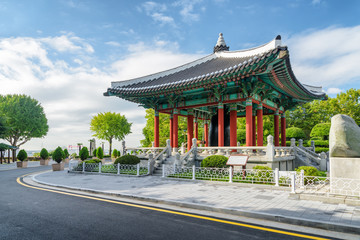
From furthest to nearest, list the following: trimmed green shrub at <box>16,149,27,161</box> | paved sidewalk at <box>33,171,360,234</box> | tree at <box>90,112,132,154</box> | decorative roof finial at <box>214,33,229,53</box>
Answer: tree at <box>90,112,132,154</box> < trimmed green shrub at <box>16,149,27,161</box> < decorative roof finial at <box>214,33,229,53</box> < paved sidewalk at <box>33,171,360,234</box>

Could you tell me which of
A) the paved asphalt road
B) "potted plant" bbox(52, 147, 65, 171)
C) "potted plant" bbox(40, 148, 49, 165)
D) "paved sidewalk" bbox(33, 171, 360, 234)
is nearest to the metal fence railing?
"potted plant" bbox(52, 147, 65, 171)

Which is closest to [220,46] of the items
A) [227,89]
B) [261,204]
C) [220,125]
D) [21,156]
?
[227,89]

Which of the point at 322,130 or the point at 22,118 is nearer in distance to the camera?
the point at 322,130

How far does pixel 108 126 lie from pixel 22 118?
Result: 15208 millimetres

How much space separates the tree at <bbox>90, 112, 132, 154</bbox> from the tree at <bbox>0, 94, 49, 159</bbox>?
9.63m

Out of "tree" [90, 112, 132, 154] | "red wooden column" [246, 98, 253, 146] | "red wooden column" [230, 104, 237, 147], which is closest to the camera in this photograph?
"red wooden column" [246, 98, 253, 146]

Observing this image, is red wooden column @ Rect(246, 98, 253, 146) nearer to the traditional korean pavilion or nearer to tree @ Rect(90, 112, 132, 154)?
the traditional korean pavilion

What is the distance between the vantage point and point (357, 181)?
7.58 meters

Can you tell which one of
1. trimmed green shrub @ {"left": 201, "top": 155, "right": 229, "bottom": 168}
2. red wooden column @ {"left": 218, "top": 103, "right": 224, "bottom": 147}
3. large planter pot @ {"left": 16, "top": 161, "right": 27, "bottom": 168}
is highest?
red wooden column @ {"left": 218, "top": 103, "right": 224, "bottom": 147}

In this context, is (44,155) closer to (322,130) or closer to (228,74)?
(228,74)

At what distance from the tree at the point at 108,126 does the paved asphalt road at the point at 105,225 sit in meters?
42.7

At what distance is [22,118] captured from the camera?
139ft

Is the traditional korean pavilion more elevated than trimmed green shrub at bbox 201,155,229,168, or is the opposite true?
the traditional korean pavilion

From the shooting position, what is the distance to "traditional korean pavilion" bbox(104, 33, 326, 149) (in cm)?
1291
